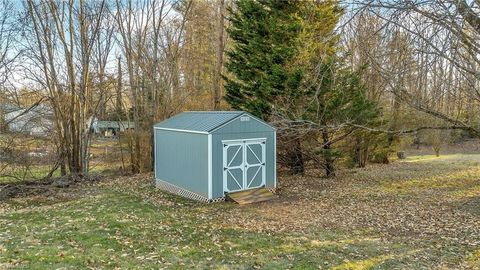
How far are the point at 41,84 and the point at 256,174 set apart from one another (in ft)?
31.9

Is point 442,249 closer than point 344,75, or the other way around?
point 442,249

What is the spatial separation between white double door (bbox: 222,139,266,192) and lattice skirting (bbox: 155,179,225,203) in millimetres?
562

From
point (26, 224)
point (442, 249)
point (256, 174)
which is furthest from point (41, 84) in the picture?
point (442, 249)

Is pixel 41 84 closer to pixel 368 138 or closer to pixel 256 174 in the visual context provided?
pixel 256 174

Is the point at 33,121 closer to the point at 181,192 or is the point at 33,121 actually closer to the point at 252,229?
the point at 181,192

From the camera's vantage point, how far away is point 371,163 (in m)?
18.9

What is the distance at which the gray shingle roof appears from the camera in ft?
32.8

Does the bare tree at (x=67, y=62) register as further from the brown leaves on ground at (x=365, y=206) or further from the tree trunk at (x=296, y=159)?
the tree trunk at (x=296, y=159)

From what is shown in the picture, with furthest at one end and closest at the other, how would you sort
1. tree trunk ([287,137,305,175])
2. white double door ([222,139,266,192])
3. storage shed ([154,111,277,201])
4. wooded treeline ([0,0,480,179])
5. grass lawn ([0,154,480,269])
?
tree trunk ([287,137,305,175]) < wooded treeline ([0,0,480,179]) < white double door ([222,139,266,192]) < storage shed ([154,111,277,201]) < grass lawn ([0,154,480,269])

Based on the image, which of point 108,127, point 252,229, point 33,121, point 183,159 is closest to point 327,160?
point 183,159

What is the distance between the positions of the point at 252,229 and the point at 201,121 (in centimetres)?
447

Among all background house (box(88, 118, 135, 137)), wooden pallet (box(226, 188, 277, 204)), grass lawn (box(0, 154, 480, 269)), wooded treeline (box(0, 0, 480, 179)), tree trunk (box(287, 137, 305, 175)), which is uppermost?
wooded treeline (box(0, 0, 480, 179))

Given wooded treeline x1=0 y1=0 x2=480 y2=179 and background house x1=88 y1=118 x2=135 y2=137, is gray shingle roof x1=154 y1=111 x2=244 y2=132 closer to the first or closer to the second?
wooded treeline x1=0 y1=0 x2=480 y2=179

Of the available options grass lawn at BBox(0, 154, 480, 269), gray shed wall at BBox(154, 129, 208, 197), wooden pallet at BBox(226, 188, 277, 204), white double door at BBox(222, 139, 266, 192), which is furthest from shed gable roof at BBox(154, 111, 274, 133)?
grass lawn at BBox(0, 154, 480, 269)
